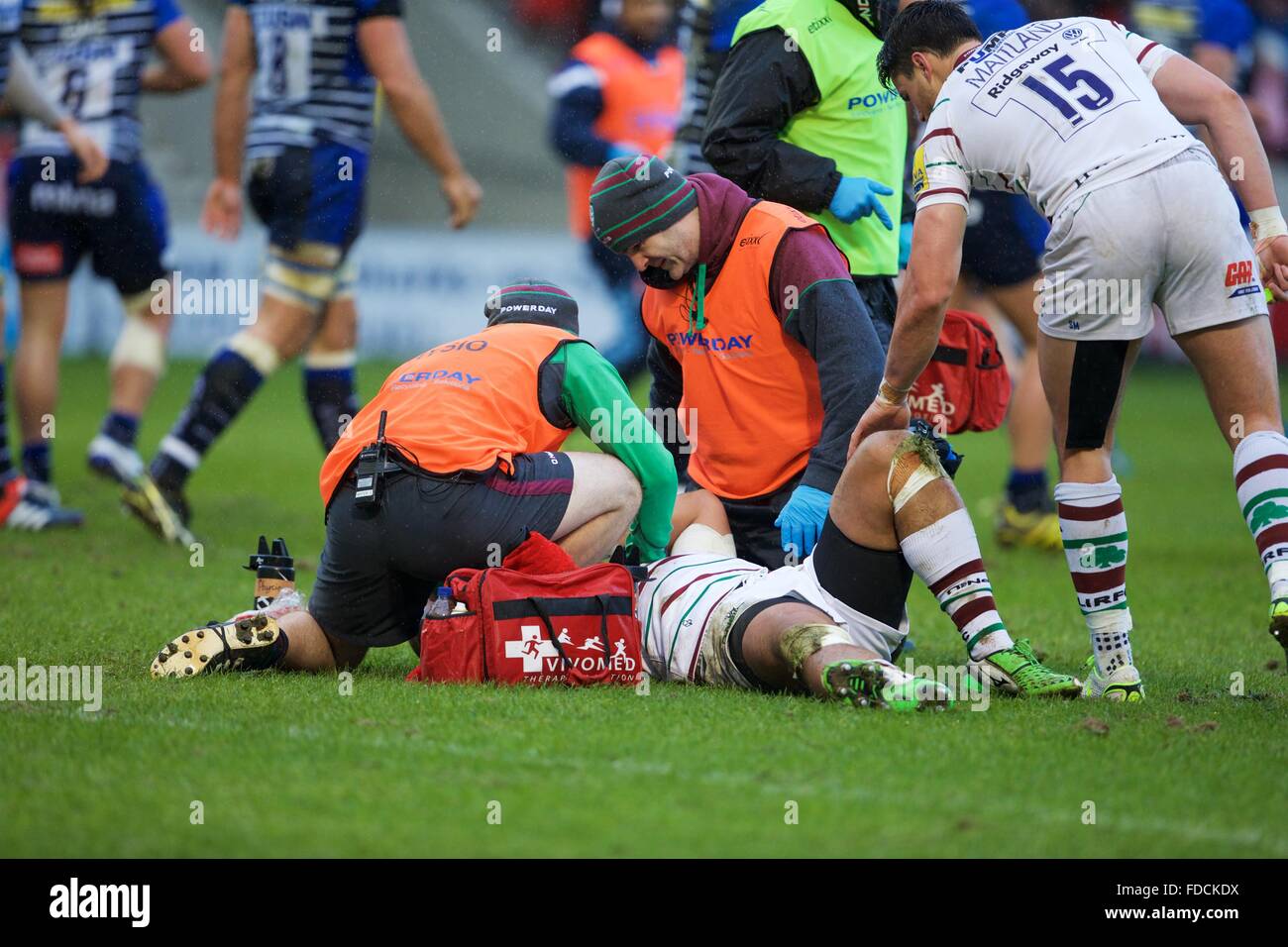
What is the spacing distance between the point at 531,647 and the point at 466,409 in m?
0.71

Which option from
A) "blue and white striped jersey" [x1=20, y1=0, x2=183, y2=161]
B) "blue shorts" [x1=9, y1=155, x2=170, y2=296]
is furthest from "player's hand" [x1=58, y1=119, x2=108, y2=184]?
"blue and white striped jersey" [x1=20, y1=0, x2=183, y2=161]

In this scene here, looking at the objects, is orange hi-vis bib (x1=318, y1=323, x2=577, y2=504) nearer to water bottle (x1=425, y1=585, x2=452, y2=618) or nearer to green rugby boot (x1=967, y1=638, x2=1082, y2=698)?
water bottle (x1=425, y1=585, x2=452, y2=618)

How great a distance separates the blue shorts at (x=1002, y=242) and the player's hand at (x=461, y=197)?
2.57m

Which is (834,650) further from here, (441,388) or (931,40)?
(931,40)

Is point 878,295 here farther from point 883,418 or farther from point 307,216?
point 307,216

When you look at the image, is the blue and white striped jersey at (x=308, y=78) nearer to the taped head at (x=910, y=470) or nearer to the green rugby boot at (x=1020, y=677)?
the taped head at (x=910, y=470)

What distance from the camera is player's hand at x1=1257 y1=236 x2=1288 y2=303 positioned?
448 cm

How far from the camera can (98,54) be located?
9375 mm

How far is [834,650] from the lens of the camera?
13.9 feet

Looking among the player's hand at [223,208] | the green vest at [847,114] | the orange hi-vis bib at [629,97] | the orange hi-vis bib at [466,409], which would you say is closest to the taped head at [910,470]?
the orange hi-vis bib at [466,409]

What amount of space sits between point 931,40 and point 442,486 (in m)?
1.90

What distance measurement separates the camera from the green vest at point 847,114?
5.67m

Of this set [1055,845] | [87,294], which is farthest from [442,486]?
[87,294]

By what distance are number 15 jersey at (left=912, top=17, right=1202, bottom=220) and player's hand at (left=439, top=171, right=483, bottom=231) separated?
4385mm
